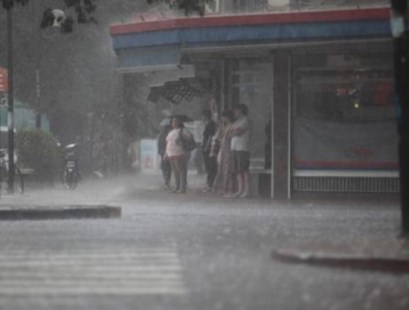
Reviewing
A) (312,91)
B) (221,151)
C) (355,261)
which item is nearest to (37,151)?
(221,151)

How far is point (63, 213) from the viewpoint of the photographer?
1989cm

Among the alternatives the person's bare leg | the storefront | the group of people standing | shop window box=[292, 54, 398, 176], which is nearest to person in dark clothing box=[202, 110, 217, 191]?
the group of people standing

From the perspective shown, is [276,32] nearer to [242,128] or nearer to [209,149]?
[242,128]

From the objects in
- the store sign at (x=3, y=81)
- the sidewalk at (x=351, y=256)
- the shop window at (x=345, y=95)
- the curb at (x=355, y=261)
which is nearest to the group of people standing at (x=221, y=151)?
the shop window at (x=345, y=95)

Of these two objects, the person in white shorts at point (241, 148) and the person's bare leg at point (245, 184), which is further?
the person's bare leg at point (245, 184)

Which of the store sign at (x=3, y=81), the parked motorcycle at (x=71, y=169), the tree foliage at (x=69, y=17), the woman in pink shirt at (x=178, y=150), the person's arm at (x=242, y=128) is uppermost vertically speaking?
the tree foliage at (x=69, y=17)

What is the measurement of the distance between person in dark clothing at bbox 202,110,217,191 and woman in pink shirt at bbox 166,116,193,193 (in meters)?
0.45

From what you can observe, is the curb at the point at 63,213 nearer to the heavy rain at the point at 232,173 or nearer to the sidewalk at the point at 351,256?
the heavy rain at the point at 232,173

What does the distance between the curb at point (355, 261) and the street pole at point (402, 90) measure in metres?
2.31

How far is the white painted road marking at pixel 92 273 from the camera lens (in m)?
10.5

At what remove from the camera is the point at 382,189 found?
24.9 meters

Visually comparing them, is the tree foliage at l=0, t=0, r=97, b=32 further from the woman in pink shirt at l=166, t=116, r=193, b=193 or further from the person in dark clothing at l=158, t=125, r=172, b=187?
the person in dark clothing at l=158, t=125, r=172, b=187

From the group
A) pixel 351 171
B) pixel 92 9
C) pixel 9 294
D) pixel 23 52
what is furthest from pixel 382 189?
pixel 23 52

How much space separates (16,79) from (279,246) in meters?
33.8
